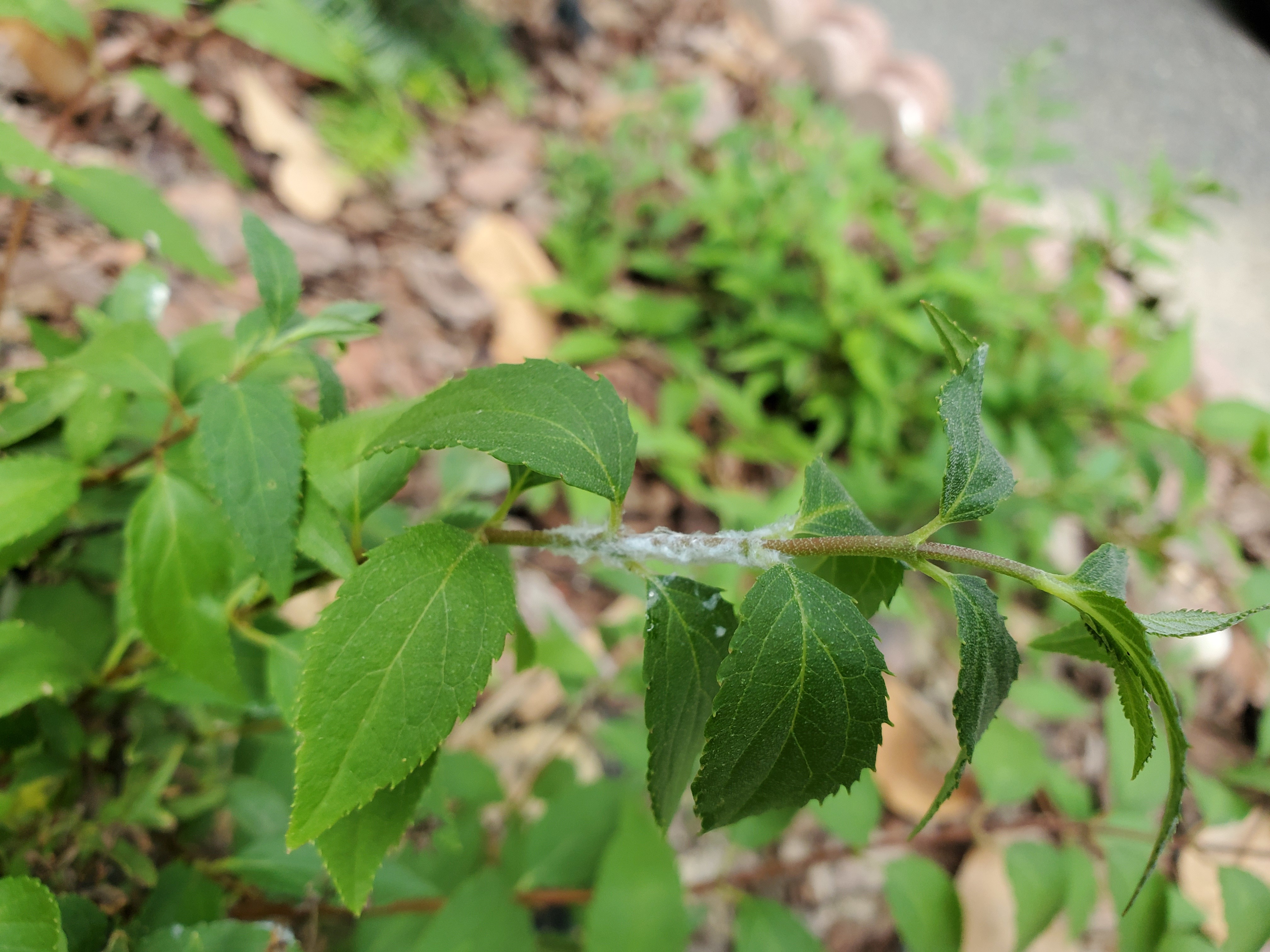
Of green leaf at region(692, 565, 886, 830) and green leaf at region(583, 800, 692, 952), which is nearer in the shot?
green leaf at region(692, 565, 886, 830)

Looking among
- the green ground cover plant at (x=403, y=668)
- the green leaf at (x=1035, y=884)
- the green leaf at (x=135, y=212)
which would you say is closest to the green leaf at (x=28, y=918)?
the green ground cover plant at (x=403, y=668)

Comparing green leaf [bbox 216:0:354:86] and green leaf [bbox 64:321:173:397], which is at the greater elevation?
green leaf [bbox 216:0:354:86]

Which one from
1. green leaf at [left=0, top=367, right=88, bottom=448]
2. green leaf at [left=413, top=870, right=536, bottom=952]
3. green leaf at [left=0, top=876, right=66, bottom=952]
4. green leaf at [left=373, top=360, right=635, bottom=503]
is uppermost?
green leaf at [left=373, top=360, right=635, bottom=503]

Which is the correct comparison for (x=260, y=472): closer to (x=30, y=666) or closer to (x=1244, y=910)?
(x=30, y=666)

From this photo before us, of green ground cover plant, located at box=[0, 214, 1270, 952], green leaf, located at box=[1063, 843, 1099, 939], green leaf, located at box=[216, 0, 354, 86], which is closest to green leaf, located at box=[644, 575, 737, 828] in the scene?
green ground cover plant, located at box=[0, 214, 1270, 952]

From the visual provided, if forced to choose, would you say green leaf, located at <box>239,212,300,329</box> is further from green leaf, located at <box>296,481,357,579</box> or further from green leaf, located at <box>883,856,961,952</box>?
green leaf, located at <box>883,856,961,952</box>

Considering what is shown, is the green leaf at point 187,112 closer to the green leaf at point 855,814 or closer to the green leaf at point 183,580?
the green leaf at point 183,580
